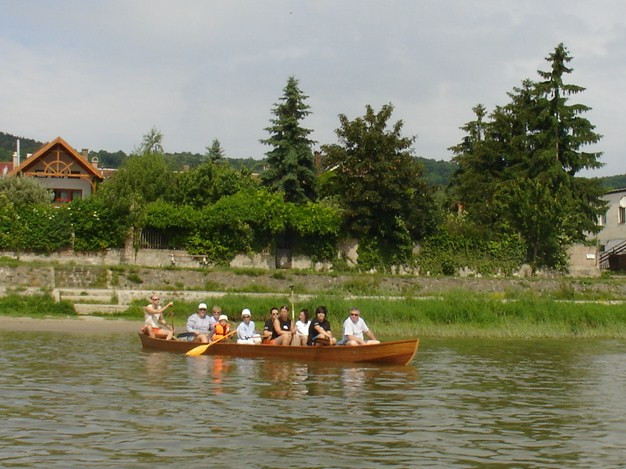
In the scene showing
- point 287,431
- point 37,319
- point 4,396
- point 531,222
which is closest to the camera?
point 287,431

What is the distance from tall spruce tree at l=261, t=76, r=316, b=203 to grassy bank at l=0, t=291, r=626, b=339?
74.9ft

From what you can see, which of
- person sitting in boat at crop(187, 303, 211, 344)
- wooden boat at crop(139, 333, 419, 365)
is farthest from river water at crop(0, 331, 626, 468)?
person sitting in boat at crop(187, 303, 211, 344)

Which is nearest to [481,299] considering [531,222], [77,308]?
[77,308]

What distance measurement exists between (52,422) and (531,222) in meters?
41.6

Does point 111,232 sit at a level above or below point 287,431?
above

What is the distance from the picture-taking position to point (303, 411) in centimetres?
1667

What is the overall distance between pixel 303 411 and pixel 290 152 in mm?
42618

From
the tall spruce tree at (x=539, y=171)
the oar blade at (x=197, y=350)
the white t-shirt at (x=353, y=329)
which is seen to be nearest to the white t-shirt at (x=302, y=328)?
the white t-shirt at (x=353, y=329)

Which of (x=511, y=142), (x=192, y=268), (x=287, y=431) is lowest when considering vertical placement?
(x=287, y=431)

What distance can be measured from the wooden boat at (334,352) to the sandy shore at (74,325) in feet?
25.3

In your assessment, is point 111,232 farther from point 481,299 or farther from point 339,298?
point 481,299

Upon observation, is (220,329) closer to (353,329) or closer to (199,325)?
(199,325)

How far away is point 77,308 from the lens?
35875 millimetres

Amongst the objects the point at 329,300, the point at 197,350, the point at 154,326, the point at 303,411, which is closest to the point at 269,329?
the point at 197,350
